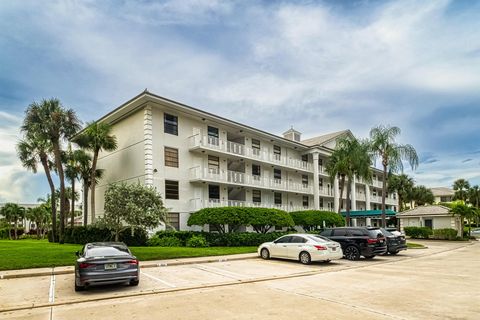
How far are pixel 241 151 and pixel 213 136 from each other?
9.00 feet

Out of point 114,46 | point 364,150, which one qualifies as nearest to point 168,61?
point 114,46

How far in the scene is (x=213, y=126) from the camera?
29953 millimetres

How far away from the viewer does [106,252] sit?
1033 centimetres

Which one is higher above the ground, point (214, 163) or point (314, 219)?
point (214, 163)

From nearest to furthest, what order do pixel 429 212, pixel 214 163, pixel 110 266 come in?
pixel 110 266
pixel 214 163
pixel 429 212

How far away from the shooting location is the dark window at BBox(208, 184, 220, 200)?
28734 millimetres

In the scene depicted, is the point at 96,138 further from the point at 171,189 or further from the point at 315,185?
the point at 315,185

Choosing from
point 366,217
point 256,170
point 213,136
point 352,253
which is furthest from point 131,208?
point 366,217

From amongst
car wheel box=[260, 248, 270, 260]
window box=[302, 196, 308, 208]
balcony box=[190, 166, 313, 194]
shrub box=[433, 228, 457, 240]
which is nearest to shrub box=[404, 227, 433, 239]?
shrub box=[433, 228, 457, 240]

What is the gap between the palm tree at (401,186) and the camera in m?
61.5

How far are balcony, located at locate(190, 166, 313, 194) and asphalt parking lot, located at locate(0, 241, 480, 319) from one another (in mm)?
13152

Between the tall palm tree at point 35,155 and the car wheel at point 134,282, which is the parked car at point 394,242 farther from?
the tall palm tree at point 35,155

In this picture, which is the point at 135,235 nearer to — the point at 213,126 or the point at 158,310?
the point at 213,126

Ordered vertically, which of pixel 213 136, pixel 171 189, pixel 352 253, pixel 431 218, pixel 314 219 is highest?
pixel 213 136
